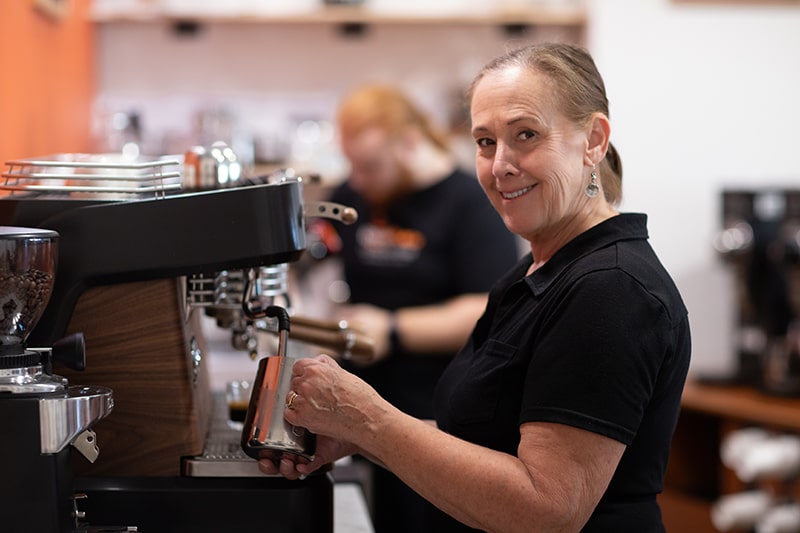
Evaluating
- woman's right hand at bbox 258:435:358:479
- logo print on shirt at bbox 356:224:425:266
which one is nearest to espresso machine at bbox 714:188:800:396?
logo print on shirt at bbox 356:224:425:266

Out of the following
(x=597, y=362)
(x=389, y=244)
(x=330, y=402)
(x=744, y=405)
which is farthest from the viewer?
(x=744, y=405)

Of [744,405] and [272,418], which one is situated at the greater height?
[272,418]

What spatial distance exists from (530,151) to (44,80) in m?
2.03

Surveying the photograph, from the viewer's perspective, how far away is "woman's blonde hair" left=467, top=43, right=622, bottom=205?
138 centimetres

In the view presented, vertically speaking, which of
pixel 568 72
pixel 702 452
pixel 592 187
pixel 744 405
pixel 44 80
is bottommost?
A: pixel 702 452

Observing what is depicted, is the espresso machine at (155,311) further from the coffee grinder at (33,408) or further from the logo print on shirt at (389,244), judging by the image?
the logo print on shirt at (389,244)

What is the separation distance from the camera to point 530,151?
138 centimetres

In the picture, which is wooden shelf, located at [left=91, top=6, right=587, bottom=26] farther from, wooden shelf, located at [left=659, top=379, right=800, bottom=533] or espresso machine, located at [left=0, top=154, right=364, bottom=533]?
espresso machine, located at [left=0, top=154, right=364, bottom=533]

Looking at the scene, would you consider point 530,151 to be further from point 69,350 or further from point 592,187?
point 69,350

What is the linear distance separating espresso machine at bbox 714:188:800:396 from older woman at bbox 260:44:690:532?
8.00ft

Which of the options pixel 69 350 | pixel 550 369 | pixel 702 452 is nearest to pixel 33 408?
pixel 69 350

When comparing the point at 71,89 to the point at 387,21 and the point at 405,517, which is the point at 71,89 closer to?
the point at 387,21

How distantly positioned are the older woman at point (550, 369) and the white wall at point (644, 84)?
8.90 ft

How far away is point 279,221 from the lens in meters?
1.36
